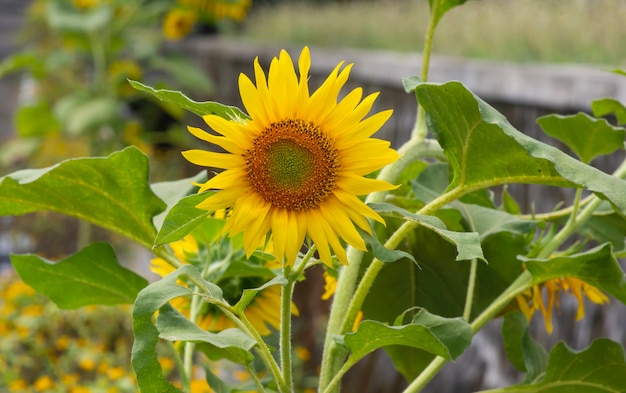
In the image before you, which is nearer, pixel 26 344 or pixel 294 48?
pixel 26 344

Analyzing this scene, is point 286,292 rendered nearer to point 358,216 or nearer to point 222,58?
point 358,216

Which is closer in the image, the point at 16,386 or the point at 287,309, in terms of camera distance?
the point at 287,309

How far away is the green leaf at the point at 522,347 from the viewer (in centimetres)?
86

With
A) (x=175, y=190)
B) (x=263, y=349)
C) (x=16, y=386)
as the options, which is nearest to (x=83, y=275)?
(x=175, y=190)

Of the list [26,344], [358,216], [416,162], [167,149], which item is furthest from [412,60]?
[167,149]

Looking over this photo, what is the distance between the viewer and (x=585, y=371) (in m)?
0.85

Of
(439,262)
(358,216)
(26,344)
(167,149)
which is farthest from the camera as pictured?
(167,149)

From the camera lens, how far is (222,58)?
242 inches

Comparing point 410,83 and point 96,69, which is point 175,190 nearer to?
point 410,83

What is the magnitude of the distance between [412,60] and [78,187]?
282 cm

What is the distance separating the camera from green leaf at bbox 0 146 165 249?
2.58 feet

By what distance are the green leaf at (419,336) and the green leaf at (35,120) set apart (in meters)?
3.89

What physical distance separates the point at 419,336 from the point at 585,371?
0.24 m

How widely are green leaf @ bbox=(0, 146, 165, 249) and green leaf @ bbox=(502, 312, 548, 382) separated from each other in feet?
1.03
